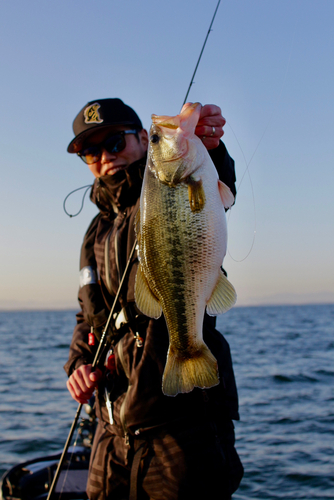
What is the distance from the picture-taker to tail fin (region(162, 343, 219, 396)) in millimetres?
1984

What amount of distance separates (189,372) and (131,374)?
697mm

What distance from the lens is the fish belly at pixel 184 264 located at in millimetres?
1954

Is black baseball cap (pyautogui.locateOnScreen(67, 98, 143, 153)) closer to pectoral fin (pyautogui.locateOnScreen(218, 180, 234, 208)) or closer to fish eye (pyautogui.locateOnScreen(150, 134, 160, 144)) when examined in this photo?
fish eye (pyautogui.locateOnScreen(150, 134, 160, 144))

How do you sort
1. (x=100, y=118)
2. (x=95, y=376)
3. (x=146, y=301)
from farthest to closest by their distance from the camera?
(x=100, y=118)
(x=95, y=376)
(x=146, y=301)

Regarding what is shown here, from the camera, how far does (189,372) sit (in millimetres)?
2010

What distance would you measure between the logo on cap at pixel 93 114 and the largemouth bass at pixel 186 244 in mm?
1299

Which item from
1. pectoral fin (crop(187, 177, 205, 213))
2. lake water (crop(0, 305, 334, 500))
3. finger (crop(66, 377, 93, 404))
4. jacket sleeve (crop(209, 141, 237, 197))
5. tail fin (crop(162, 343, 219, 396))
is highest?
jacket sleeve (crop(209, 141, 237, 197))

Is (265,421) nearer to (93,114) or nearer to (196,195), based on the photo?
(93,114)

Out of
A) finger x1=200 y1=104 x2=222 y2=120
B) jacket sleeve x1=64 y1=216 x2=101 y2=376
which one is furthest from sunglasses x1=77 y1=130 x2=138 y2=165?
finger x1=200 y1=104 x2=222 y2=120

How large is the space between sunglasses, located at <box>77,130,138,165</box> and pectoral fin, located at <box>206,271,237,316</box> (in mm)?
1604

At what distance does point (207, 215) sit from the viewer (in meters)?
1.95

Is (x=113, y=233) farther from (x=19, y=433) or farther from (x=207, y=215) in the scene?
(x=19, y=433)

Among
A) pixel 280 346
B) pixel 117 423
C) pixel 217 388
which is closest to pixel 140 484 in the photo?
pixel 117 423

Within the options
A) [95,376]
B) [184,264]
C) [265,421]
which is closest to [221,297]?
[184,264]
